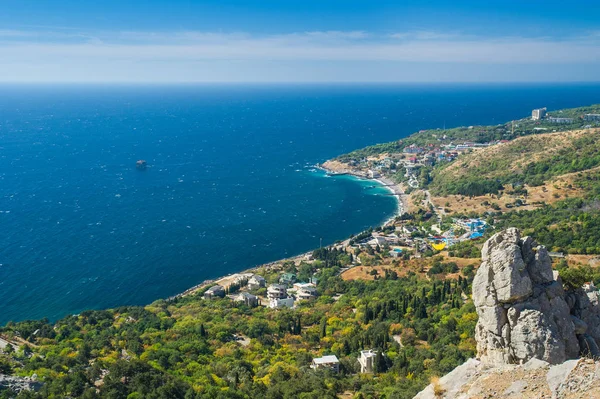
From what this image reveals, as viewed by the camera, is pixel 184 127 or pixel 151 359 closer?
pixel 151 359

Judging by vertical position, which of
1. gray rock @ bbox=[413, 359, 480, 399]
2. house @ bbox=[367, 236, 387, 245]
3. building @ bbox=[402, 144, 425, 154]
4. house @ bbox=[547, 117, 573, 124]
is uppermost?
house @ bbox=[547, 117, 573, 124]

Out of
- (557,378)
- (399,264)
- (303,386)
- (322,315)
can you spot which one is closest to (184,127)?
(399,264)

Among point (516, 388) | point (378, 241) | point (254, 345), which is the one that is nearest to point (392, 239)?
point (378, 241)

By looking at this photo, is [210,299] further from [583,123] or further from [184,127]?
[184,127]

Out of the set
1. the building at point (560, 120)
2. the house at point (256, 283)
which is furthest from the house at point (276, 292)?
the building at point (560, 120)

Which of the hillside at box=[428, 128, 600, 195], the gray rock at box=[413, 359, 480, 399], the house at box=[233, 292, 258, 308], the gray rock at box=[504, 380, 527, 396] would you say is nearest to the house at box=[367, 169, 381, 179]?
the hillside at box=[428, 128, 600, 195]

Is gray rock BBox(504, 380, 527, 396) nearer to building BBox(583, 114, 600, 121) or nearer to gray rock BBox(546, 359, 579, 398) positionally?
gray rock BBox(546, 359, 579, 398)
